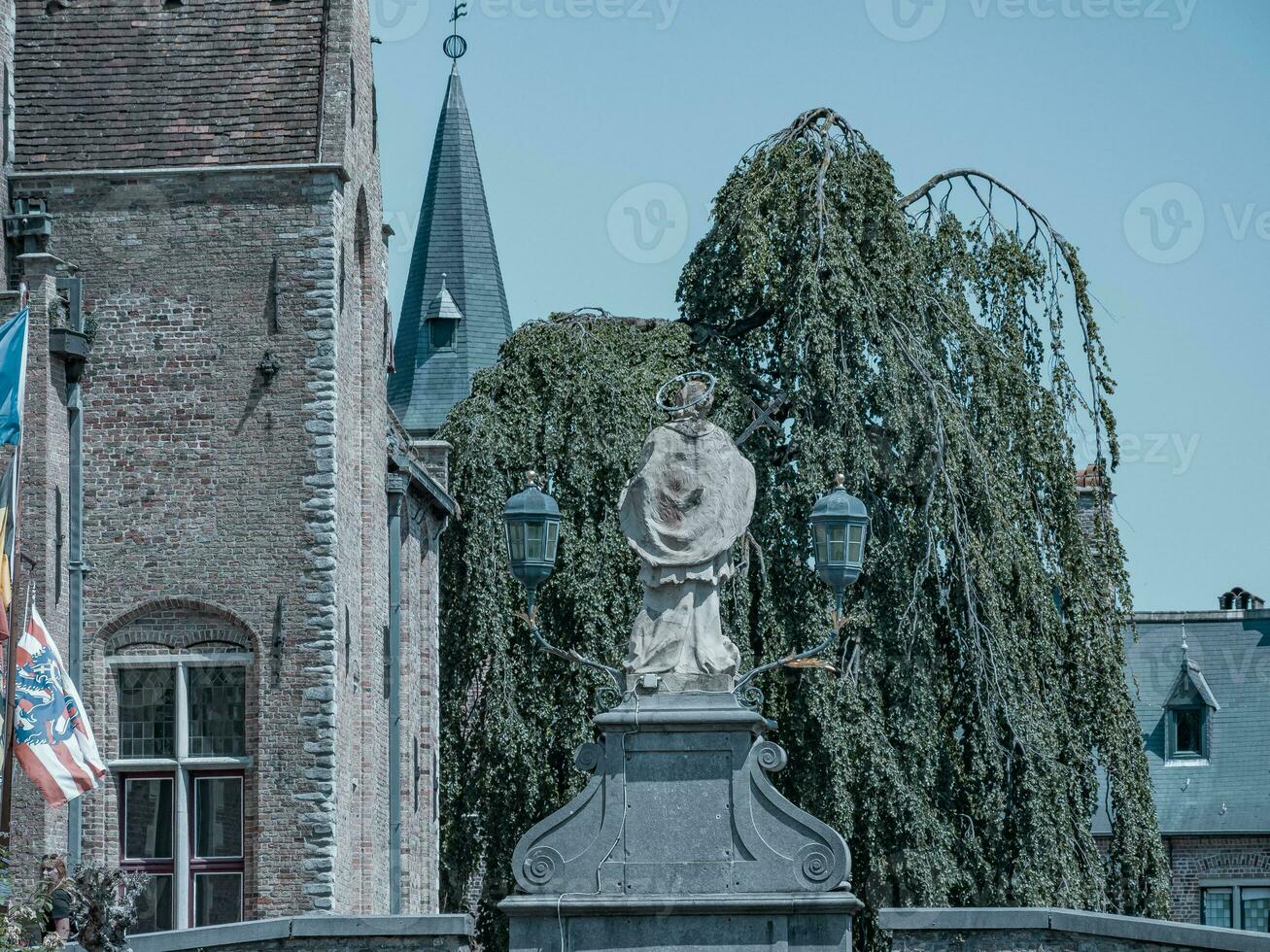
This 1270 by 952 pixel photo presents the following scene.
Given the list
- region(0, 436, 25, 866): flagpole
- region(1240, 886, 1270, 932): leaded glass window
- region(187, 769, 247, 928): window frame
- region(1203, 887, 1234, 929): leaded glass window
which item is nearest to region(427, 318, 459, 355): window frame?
region(1203, 887, 1234, 929): leaded glass window

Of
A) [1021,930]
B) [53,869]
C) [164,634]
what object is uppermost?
[164,634]

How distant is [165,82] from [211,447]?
396 centimetres

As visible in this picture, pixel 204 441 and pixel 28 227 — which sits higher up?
pixel 28 227

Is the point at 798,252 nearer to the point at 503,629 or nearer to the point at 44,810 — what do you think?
the point at 503,629

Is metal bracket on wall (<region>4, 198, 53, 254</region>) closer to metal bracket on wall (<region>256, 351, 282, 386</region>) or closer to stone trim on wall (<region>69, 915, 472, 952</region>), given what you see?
metal bracket on wall (<region>256, 351, 282, 386</region>)

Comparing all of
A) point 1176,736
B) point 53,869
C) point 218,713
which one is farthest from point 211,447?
point 1176,736

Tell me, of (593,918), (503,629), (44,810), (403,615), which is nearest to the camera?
(593,918)

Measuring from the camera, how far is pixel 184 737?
76.7 feet

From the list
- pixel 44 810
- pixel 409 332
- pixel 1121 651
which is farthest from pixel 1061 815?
pixel 409 332

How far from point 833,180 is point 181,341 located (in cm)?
722

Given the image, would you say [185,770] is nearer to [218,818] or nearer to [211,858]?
[218,818]

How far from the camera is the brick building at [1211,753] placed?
4028 cm

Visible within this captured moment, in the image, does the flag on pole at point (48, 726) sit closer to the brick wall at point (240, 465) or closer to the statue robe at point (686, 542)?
the brick wall at point (240, 465)

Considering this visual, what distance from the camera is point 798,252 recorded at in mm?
25875
